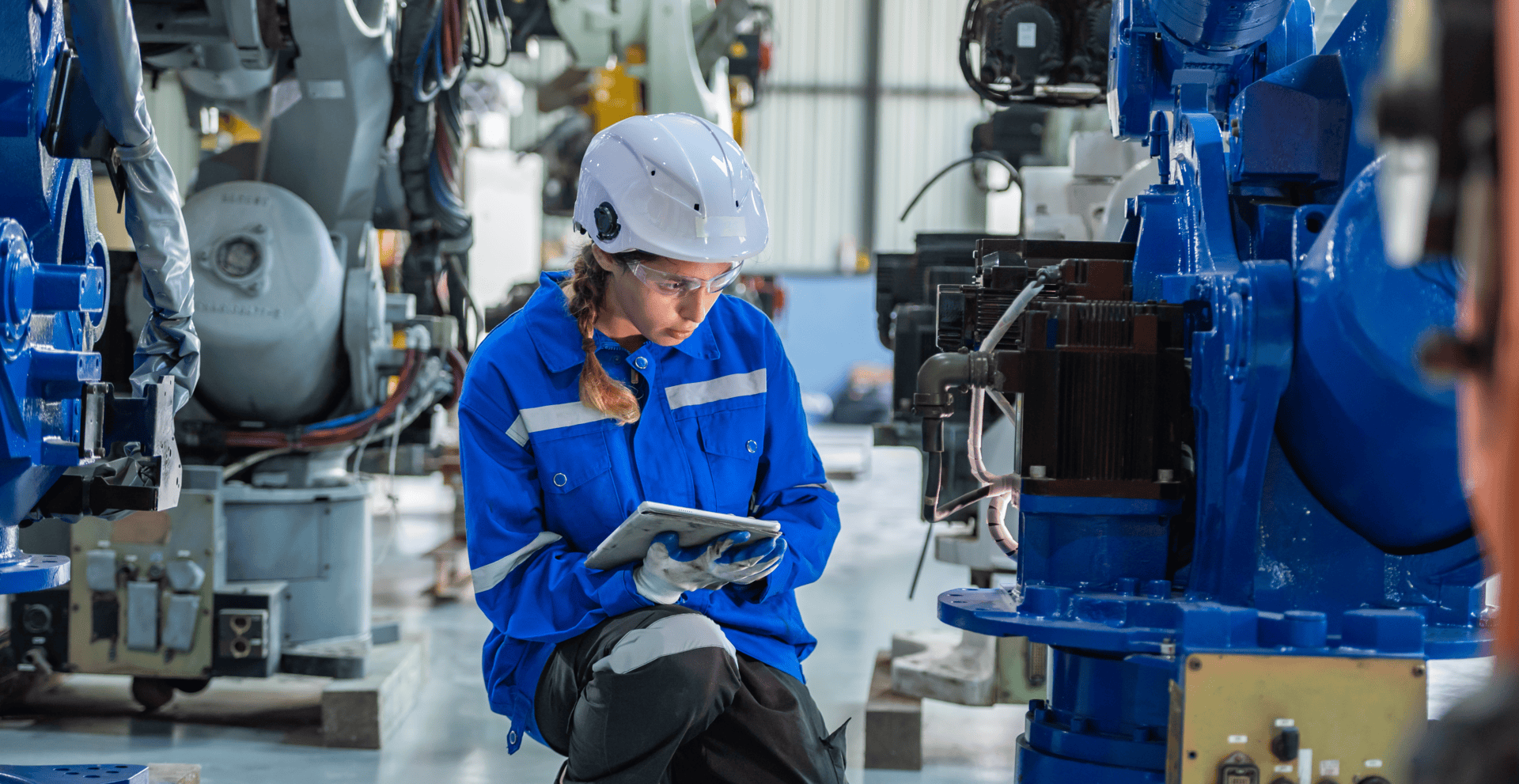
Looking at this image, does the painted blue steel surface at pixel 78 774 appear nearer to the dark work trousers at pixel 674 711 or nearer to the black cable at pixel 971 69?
the dark work trousers at pixel 674 711

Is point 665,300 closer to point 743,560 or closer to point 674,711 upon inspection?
point 743,560

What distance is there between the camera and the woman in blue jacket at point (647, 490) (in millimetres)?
1685

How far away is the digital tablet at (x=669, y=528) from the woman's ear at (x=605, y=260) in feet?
1.32

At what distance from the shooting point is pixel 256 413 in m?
3.45

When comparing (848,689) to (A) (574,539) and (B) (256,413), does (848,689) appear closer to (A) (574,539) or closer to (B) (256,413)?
(B) (256,413)

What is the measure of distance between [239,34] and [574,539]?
1.75 metres

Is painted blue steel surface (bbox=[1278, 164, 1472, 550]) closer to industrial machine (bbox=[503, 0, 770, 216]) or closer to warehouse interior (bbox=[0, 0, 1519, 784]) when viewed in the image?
warehouse interior (bbox=[0, 0, 1519, 784])

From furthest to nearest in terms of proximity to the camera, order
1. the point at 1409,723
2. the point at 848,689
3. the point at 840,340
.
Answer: the point at 840,340
the point at 848,689
the point at 1409,723

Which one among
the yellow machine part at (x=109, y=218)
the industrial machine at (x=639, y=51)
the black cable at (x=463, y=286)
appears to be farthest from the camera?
the industrial machine at (x=639, y=51)

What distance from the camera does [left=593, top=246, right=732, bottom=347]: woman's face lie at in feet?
5.99

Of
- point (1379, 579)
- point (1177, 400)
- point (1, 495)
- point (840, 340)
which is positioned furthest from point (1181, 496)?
point (840, 340)

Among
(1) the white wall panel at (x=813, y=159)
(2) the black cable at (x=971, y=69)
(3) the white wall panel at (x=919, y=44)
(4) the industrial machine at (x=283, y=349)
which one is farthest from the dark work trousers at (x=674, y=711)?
(3) the white wall panel at (x=919, y=44)

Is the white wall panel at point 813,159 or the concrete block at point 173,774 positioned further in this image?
the white wall panel at point 813,159

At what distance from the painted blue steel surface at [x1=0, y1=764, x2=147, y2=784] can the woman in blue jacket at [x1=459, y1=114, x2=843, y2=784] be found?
2.31 feet
